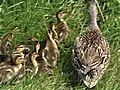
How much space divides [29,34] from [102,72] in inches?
36.1

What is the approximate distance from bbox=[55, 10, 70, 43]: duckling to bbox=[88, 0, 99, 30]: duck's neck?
25cm

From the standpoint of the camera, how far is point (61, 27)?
19.7 ft

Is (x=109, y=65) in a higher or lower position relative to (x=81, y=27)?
lower

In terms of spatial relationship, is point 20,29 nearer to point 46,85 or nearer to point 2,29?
point 2,29

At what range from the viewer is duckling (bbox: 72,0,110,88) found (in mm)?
5340

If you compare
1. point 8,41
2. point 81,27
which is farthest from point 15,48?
point 81,27

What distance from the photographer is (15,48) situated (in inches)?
223

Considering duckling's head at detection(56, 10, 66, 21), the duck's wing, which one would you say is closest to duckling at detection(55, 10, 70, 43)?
duckling's head at detection(56, 10, 66, 21)

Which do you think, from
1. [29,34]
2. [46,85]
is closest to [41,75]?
[46,85]

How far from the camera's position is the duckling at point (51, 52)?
18.6ft

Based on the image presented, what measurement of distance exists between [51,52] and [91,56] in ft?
1.50

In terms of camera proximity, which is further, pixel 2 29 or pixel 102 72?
pixel 2 29

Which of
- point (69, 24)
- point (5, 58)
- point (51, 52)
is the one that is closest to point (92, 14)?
point (69, 24)

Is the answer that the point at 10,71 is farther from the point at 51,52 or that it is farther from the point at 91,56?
the point at 91,56
